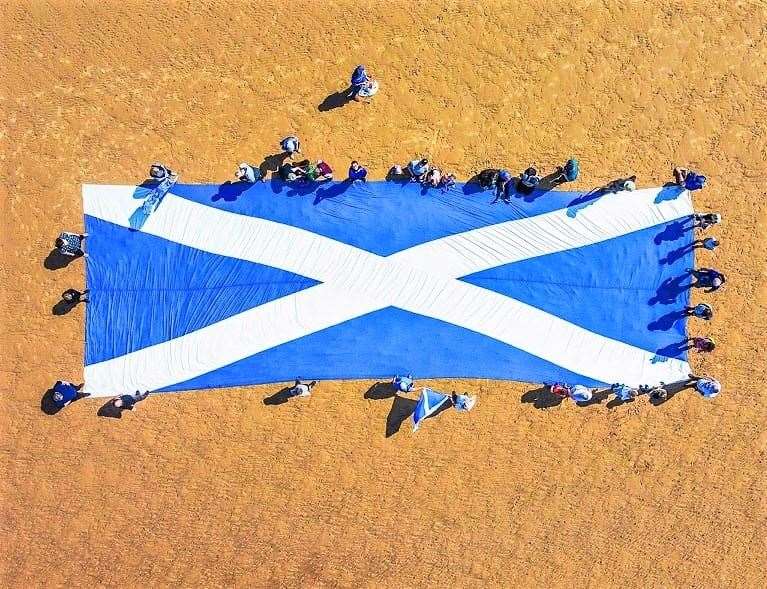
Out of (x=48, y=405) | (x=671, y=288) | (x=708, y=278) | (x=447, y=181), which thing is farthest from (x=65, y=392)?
(x=708, y=278)

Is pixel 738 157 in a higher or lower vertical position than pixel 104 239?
higher

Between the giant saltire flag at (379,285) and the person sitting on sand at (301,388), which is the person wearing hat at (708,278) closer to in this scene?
the giant saltire flag at (379,285)

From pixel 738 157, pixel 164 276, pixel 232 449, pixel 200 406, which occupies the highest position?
pixel 738 157

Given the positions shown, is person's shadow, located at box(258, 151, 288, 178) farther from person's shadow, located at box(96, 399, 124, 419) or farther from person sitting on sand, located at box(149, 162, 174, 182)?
person's shadow, located at box(96, 399, 124, 419)

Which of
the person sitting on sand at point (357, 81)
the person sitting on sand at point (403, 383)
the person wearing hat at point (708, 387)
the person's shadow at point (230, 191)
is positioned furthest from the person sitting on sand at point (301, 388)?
the person wearing hat at point (708, 387)

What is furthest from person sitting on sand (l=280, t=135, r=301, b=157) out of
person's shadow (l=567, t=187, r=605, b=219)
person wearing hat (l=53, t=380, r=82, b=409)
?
person wearing hat (l=53, t=380, r=82, b=409)

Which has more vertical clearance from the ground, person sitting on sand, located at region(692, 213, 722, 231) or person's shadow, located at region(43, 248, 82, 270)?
person sitting on sand, located at region(692, 213, 722, 231)

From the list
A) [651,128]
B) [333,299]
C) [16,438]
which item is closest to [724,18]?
[651,128]

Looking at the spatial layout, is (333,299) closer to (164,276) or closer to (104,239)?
(164,276)
